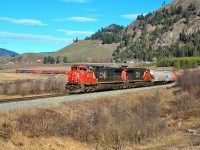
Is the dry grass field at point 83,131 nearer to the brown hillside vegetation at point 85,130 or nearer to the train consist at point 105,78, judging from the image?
the brown hillside vegetation at point 85,130

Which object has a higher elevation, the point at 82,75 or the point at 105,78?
the point at 82,75

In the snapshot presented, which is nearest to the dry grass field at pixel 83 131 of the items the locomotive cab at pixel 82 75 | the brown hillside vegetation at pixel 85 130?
the brown hillside vegetation at pixel 85 130

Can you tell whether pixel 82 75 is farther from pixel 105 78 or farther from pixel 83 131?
pixel 83 131

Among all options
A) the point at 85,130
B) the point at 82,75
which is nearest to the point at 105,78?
the point at 82,75

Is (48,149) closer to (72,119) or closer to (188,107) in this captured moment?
(72,119)

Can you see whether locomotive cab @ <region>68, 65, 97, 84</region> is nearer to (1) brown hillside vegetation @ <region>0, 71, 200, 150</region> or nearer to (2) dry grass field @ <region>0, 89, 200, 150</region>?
(1) brown hillside vegetation @ <region>0, 71, 200, 150</region>

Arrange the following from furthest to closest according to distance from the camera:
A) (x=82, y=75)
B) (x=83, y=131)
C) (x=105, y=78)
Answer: (x=105, y=78)
(x=82, y=75)
(x=83, y=131)

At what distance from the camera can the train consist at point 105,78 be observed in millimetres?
36500

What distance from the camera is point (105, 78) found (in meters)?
40.2

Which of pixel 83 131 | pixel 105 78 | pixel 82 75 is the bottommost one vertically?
pixel 83 131

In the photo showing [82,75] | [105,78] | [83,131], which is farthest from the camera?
[105,78]

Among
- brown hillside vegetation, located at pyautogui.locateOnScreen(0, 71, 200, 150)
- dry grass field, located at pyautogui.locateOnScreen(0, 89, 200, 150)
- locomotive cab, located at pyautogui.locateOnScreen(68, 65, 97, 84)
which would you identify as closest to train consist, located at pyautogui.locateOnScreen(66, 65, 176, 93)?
locomotive cab, located at pyautogui.locateOnScreen(68, 65, 97, 84)

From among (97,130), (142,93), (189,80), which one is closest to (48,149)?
(97,130)

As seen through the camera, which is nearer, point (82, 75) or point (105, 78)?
point (82, 75)
